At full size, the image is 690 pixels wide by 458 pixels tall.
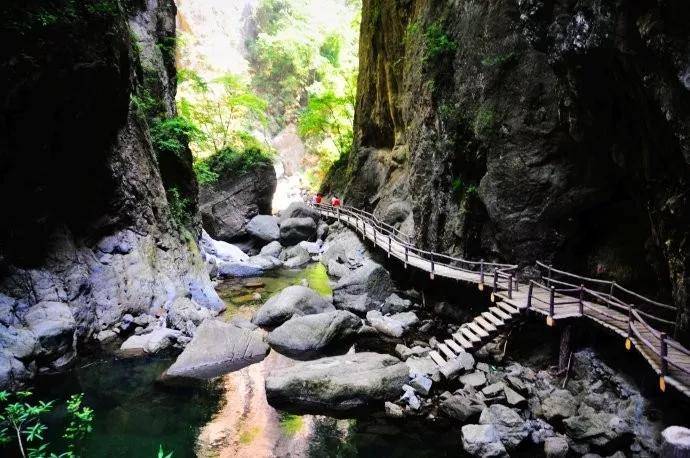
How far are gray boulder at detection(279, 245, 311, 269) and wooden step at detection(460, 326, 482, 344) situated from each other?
1443 cm

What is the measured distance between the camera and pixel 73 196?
45.2 feet

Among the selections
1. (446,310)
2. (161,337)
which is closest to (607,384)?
(446,310)

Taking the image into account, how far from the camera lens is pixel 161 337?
12805 mm

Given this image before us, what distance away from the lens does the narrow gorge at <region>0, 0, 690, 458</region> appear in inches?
323

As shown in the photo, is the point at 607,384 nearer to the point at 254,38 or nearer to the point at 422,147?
the point at 422,147

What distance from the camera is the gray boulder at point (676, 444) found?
491cm

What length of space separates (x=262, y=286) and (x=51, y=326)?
10.1 meters

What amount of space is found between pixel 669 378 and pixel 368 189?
23.4 m

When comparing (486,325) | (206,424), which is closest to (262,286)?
(206,424)

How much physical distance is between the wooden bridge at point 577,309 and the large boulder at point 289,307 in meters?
4.15

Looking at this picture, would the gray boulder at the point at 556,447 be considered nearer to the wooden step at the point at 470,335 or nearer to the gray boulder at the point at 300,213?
the wooden step at the point at 470,335

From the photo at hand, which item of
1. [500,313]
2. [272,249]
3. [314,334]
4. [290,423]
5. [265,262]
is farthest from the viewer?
[272,249]

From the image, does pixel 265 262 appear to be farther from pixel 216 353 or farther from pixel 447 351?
pixel 447 351

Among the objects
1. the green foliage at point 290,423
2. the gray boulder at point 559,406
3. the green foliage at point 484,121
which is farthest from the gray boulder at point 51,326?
the green foliage at point 484,121
